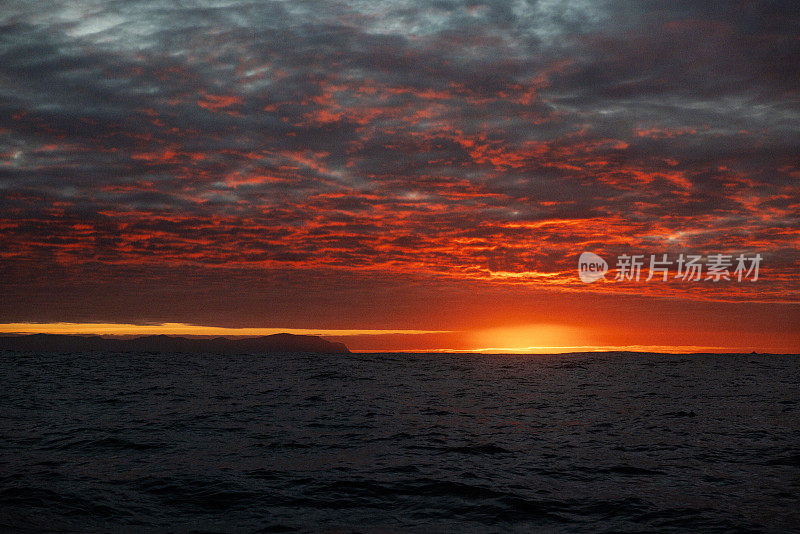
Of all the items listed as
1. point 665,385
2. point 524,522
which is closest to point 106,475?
point 524,522

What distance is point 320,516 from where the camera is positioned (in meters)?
11.5

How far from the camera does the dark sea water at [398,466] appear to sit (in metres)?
11.3

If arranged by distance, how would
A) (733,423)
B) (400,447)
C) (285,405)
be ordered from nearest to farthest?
(400,447) < (733,423) < (285,405)

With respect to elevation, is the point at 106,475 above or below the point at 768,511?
below

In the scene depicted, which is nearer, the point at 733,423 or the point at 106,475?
the point at 106,475

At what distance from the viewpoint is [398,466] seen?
1586cm

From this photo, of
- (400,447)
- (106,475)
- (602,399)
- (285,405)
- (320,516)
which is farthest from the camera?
(602,399)

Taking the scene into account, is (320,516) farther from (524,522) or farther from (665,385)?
(665,385)

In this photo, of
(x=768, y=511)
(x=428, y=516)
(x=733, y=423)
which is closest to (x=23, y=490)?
(x=428, y=516)

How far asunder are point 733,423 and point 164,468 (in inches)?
852

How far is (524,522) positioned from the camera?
1116 centimetres

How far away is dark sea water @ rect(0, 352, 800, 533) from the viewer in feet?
37.2

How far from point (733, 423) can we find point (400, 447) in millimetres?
14611

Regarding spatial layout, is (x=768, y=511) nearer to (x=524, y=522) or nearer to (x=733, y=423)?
(x=524, y=522)
